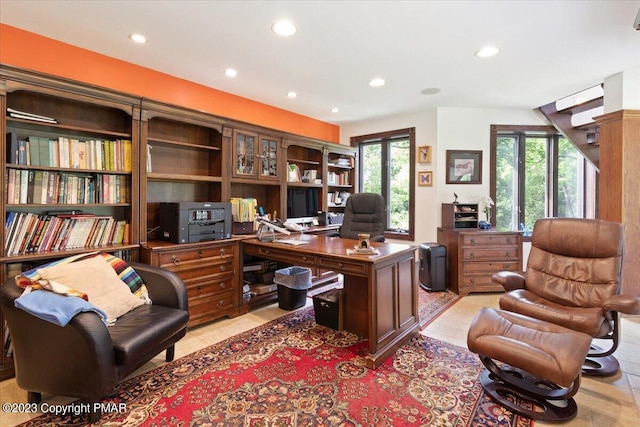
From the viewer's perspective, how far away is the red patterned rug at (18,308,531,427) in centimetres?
172

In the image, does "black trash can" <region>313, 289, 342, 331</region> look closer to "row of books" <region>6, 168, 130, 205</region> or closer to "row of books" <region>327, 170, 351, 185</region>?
"row of books" <region>6, 168, 130, 205</region>

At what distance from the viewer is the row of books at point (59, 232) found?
218cm

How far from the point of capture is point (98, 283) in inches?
80.7

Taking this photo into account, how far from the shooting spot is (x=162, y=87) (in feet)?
10.5

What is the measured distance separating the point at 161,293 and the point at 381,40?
102 inches

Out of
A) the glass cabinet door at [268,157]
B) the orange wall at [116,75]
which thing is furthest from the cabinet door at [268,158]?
the orange wall at [116,75]

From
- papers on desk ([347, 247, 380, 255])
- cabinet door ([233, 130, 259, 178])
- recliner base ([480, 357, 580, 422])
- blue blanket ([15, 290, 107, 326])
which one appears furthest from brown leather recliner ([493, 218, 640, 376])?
blue blanket ([15, 290, 107, 326])

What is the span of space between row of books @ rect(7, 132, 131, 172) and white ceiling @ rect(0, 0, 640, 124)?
85 cm

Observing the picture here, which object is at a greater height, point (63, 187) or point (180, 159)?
point (180, 159)

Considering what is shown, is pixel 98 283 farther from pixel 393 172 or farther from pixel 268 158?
pixel 393 172

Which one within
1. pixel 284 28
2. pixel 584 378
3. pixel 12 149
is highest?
pixel 284 28

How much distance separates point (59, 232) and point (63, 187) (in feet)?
1.14

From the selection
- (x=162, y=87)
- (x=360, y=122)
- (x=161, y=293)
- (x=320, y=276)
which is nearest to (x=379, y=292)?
(x=161, y=293)

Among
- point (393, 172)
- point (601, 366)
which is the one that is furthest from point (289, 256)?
point (393, 172)
